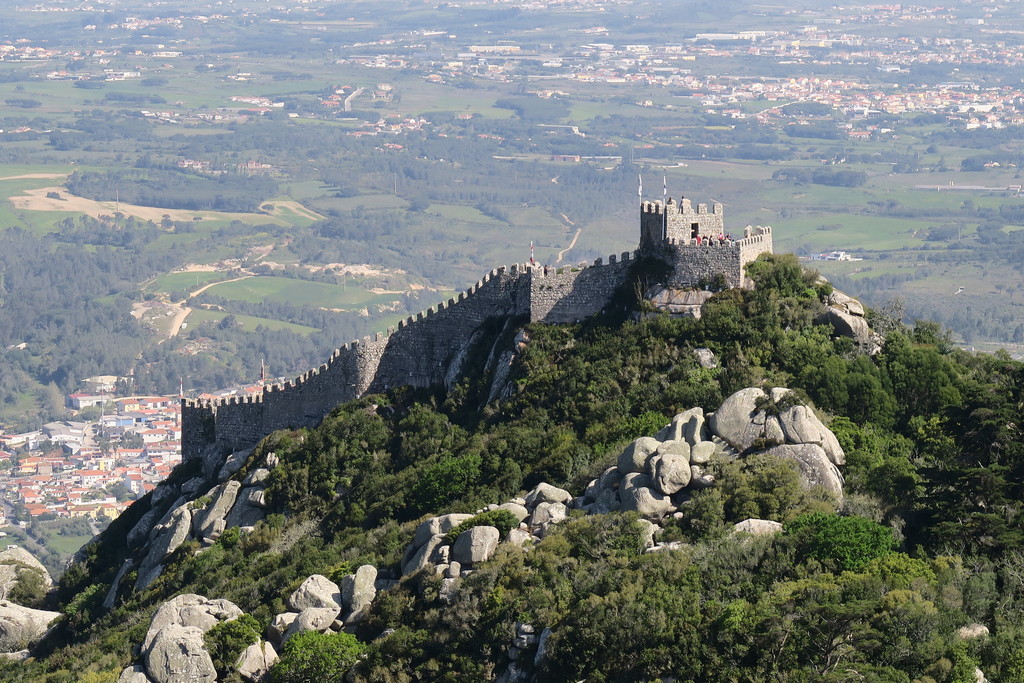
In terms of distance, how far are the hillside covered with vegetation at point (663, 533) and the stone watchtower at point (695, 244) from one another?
Answer: 796mm

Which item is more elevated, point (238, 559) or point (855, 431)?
point (855, 431)

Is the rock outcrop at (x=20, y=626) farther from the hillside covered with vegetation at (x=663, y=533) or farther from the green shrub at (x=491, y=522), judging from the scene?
the green shrub at (x=491, y=522)

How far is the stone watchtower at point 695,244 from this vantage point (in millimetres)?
55719

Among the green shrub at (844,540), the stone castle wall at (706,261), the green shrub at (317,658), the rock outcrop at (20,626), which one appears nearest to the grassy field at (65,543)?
the rock outcrop at (20,626)

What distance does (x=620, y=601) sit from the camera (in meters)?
39.5

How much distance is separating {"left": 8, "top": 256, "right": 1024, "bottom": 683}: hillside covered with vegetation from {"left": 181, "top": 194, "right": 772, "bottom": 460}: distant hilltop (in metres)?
0.91

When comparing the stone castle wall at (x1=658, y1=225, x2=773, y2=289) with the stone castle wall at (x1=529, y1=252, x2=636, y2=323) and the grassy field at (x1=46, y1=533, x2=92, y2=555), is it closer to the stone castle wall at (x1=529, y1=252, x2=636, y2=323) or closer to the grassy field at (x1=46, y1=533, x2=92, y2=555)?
the stone castle wall at (x1=529, y1=252, x2=636, y2=323)

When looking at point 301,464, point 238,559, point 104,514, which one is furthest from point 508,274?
point 104,514

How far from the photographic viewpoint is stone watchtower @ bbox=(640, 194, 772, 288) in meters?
55.7

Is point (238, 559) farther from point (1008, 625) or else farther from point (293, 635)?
point (1008, 625)

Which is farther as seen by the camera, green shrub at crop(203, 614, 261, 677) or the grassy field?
the grassy field

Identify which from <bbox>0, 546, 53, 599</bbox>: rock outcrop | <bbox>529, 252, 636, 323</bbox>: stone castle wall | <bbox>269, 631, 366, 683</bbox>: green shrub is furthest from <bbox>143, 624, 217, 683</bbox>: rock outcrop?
<bbox>0, 546, 53, 599</bbox>: rock outcrop

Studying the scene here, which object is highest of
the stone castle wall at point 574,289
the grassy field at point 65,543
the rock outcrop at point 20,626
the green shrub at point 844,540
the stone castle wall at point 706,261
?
the stone castle wall at point 706,261

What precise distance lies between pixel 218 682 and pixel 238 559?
12.0 metres
